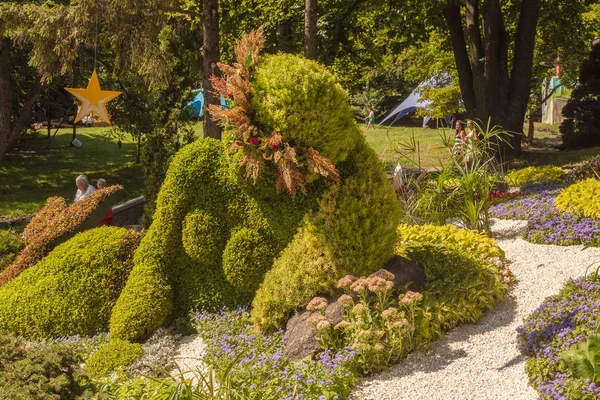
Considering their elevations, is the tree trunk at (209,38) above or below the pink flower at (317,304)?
above

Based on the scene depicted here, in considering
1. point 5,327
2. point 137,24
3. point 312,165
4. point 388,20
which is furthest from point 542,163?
point 5,327

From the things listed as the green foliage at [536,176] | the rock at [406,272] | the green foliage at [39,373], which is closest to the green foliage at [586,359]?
the rock at [406,272]

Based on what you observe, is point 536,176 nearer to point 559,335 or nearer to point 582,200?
point 582,200

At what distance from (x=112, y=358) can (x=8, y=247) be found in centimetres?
363

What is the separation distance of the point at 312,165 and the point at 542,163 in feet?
40.4

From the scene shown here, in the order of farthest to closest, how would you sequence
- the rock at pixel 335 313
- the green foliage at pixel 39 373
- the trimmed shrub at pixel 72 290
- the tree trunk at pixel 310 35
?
the tree trunk at pixel 310 35
the trimmed shrub at pixel 72 290
the rock at pixel 335 313
the green foliage at pixel 39 373

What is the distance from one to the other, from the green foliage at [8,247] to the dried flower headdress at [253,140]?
4097 mm

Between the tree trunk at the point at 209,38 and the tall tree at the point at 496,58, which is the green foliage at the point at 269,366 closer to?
A: the tree trunk at the point at 209,38

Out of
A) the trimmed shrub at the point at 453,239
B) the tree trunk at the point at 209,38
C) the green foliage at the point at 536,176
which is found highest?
the tree trunk at the point at 209,38

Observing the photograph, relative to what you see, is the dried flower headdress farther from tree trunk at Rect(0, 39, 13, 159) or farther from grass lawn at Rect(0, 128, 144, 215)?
grass lawn at Rect(0, 128, 144, 215)

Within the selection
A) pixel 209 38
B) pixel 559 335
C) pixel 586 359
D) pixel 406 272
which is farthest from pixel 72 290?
pixel 586 359

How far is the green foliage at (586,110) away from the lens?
63.7 feet

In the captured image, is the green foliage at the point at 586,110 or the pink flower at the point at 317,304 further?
the green foliage at the point at 586,110

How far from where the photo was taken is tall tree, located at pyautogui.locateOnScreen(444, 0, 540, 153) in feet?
45.5
